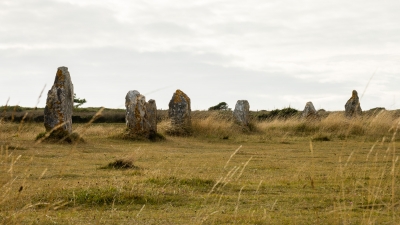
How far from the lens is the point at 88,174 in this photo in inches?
392

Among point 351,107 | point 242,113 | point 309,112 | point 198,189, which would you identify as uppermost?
point 351,107

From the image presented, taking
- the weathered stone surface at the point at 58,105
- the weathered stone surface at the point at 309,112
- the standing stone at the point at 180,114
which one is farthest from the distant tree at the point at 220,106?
the weathered stone surface at the point at 58,105

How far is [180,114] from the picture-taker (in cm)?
2338

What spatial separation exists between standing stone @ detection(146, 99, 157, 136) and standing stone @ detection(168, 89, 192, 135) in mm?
1749

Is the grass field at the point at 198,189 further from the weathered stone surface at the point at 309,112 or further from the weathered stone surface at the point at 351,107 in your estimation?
the weathered stone surface at the point at 309,112

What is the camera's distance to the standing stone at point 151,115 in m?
20.7

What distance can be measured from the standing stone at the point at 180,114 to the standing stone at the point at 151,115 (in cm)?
175

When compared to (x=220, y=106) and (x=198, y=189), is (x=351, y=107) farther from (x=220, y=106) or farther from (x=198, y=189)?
(x=220, y=106)

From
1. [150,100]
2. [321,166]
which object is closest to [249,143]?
[150,100]

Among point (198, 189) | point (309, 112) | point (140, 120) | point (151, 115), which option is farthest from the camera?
point (309, 112)

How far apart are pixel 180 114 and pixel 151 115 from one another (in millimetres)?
2330

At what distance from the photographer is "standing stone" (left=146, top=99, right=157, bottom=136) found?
20.7 m

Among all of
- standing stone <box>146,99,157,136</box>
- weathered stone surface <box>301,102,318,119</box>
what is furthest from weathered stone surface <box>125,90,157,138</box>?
weathered stone surface <box>301,102,318,119</box>

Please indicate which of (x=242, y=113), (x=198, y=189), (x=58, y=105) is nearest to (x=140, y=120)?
(x=58, y=105)
